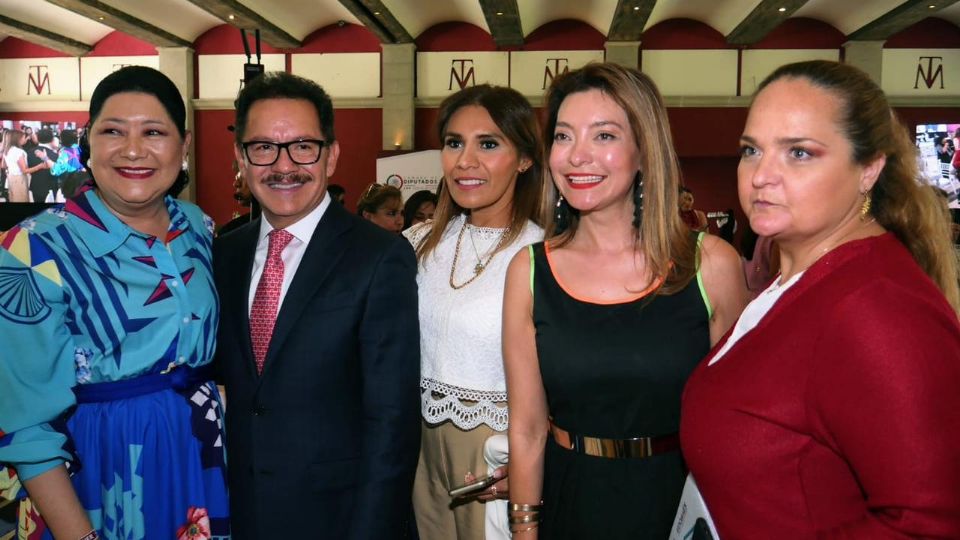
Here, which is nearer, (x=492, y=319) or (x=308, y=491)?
(x=308, y=491)

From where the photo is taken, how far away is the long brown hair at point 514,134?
2.29 metres

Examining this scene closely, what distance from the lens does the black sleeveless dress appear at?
66.8 inches

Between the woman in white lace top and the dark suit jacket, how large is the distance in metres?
0.37

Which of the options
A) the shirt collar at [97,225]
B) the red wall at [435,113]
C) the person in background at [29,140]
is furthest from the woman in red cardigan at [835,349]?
the person in background at [29,140]

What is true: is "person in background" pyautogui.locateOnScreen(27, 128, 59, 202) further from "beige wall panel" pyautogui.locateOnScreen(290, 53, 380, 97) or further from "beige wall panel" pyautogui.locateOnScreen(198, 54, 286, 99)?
"beige wall panel" pyautogui.locateOnScreen(290, 53, 380, 97)

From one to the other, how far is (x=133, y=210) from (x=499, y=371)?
1.11m

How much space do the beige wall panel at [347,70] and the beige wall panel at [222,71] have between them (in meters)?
0.48

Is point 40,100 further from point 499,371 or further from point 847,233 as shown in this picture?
point 847,233

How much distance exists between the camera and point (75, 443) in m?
1.64

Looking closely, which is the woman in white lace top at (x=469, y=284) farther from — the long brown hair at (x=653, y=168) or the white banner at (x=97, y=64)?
the white banner at (x=97, y=64)

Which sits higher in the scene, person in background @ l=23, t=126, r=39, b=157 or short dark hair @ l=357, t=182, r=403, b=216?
person in background @ l=23, t=126, r=39, b=157

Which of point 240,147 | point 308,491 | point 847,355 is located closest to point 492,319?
point 308,491

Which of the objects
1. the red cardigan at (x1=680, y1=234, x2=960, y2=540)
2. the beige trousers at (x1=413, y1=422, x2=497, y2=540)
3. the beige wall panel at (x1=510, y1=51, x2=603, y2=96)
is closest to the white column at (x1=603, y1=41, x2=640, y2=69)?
the beige wall panel at (x1=510, y1=51, x2=603, y2=96)

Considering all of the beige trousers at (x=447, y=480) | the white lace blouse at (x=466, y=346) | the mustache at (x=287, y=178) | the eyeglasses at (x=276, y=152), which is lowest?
the beige trousers at (x=447, y=480)
